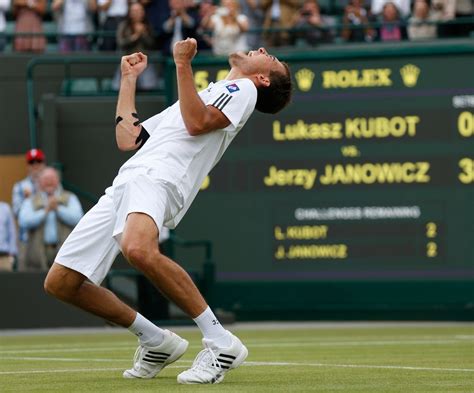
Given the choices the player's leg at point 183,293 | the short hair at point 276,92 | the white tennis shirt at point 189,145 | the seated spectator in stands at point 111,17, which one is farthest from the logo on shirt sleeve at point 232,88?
the seated spectator in stands at point 111,17

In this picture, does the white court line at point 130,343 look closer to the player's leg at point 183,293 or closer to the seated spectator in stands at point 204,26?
the player's leg at point 183,293

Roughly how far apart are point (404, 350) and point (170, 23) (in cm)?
957

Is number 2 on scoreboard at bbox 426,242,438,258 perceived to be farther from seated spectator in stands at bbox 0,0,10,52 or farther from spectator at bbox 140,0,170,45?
seated spectator in stands at bbox 0,0,10,52

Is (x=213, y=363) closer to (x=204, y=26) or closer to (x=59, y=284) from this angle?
(x=59, y=284)

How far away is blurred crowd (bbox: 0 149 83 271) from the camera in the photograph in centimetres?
1827

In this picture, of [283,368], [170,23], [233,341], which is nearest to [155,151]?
[233,341]

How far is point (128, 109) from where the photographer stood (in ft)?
30.8

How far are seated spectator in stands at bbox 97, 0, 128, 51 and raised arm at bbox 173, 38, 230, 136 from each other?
13560 millimetres

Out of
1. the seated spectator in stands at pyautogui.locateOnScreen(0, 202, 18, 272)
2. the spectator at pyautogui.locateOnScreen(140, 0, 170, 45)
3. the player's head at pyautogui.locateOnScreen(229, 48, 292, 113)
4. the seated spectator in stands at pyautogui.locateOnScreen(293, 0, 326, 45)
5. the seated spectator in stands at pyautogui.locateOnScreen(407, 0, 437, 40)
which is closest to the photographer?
the player's head at pyautogui.locateOnScreen(229, 48, 292, 113)

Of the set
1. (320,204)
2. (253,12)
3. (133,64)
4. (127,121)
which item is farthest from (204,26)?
(127,121)

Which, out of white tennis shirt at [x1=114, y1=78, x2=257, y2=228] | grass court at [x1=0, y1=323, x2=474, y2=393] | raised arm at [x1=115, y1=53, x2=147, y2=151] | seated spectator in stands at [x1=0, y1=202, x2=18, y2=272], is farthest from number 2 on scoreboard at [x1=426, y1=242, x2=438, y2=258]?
white tennis shirt at [x1=114, y1=78, x2=257, y2=228]

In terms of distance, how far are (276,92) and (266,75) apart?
0.39ft

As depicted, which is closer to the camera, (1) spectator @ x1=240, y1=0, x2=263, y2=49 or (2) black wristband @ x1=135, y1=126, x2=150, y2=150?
(2) black wristband @ x1=135, y1=126, x2=150, y2=150

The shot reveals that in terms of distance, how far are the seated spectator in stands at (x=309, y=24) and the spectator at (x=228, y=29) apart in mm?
762
